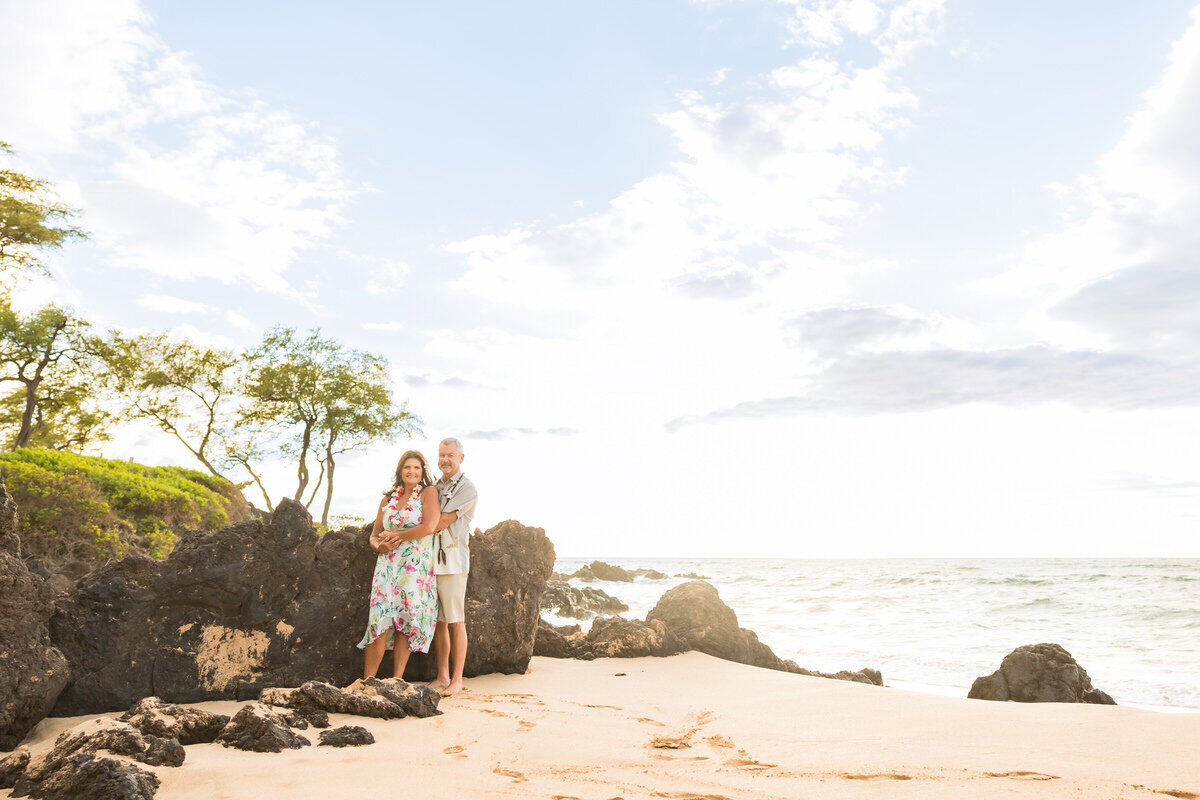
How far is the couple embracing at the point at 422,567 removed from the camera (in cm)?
589

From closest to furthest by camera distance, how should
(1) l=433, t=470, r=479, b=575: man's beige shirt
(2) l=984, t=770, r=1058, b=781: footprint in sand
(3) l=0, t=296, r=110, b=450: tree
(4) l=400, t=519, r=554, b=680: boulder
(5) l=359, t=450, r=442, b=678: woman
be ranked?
(2) l=984, t=770, r=1058, b=781: footprint in sand, (5) l=359, t=450, r=442, b=678: woman, (1) l=433, t=470, r=479, b=575: man's beige shirt, (4) l=400, t=519, r=554, b=680: boulder, (3) l=0, t=296, r=110, b=450: tree

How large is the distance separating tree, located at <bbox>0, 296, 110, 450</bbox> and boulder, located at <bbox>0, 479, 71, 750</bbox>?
20.7 m

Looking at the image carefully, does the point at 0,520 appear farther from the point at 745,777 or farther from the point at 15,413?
the point at 15,413

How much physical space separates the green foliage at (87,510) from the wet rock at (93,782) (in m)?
7.02

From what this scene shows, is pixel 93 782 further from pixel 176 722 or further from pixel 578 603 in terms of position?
pixel 578 603

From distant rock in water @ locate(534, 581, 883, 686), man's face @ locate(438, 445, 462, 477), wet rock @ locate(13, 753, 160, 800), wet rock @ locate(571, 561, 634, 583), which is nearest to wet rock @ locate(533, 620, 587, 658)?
distant rock in water @ locate(534, 581, 883, 686)

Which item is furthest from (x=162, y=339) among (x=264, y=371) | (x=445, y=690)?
(x=445, y=690)

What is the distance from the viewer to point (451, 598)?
6.14m

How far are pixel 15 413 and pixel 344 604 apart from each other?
106 ft

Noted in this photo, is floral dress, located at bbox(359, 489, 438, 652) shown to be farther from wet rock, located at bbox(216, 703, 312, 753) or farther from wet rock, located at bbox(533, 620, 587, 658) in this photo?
wet rock, located at bbox(533, 620, 587, 658)

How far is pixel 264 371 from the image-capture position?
2555 cm

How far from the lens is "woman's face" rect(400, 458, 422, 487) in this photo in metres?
6.25

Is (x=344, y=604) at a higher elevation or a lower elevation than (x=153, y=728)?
higher

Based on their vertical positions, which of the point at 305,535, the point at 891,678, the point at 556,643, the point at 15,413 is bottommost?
the point at 891,678
